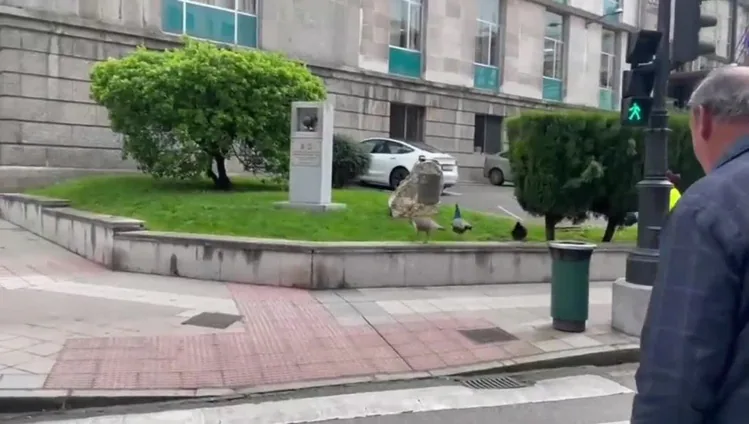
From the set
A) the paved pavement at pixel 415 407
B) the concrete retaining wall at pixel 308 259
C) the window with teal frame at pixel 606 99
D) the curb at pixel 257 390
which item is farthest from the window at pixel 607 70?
the paved pavement at pixel 415 407

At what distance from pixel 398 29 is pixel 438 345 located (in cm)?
2209

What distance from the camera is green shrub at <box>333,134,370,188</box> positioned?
60.7 feet

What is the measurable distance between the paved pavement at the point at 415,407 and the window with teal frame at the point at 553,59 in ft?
95.7

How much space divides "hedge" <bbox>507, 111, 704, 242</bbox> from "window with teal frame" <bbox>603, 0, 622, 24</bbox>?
2580 centimetres

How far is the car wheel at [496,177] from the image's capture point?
93.9ft

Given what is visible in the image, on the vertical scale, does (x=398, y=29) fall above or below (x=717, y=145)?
above

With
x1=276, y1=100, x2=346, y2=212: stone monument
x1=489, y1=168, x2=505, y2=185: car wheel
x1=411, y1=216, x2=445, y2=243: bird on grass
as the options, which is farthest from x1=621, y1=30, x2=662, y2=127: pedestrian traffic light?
x1=489, y1=168, x2=505, y2=185: car wheel

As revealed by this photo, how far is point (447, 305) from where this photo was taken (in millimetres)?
9594

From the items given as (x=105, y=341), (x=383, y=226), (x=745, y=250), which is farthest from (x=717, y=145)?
(x=383, y=226)

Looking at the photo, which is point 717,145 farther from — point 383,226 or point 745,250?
point 383,226

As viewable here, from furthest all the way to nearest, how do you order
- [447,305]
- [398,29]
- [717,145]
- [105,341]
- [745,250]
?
1. [398,29]
2. [447,305]
3. [105,341]
4. [717,145]
5. [745,250]

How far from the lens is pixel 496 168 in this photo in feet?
94.4

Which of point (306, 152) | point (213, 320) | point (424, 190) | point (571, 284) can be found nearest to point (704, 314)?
point (571, 284)

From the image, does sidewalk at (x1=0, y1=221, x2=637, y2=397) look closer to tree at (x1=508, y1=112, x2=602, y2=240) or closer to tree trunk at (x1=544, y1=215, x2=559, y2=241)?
tree at (x1=508, y1=112, x2=602, y2=240)
